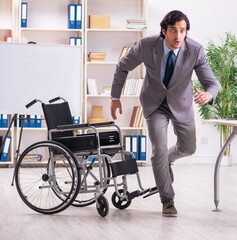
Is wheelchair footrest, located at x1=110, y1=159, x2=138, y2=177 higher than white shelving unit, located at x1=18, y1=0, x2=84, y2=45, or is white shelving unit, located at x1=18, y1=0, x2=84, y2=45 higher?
white shelving unit, located at x1=18, y1=0, x2=84, y2=45

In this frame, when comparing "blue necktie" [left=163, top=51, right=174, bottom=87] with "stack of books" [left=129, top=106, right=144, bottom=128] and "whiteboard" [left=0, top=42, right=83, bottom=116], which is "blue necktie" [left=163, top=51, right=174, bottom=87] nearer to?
"whiteboard" [left=0, top=42, right=83, bottom=116]

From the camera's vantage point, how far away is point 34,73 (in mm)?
6789

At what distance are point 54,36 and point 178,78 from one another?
13.3 ft

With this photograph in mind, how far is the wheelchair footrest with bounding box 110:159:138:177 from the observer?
4607 mm

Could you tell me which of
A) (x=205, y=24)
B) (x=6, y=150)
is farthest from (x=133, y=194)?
(x=205, y=24)

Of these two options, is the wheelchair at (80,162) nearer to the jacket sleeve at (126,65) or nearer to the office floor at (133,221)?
the office floor at (133,221)

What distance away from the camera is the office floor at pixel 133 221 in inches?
161

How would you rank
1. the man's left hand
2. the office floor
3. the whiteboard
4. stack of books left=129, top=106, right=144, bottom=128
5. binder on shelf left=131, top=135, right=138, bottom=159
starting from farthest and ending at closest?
stack of books left=129, top=106, right=144, bottom=128
binder on shelf left=131, top=135, right=138, bottom=159
the whiteboard
the man's left hand
the office floor

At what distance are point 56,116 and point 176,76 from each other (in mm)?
1007

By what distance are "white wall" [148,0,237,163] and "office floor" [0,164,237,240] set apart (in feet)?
8.62

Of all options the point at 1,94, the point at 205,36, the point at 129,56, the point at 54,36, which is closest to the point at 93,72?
the point at 54,36

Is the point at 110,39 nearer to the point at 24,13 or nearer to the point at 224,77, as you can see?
the point at 24,13

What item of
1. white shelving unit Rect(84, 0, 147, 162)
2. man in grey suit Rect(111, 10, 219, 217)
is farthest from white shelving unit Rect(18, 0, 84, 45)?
man in grey suit Rect(111, 10, 219, 217)

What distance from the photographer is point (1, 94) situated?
21.8ft
